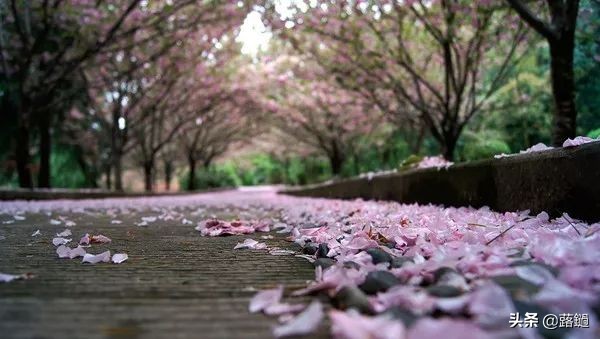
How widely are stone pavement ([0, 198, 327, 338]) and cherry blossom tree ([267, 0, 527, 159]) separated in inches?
251

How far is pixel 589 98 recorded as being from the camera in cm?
626

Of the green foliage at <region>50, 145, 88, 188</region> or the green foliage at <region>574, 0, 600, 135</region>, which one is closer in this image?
the green foliage at <region>574, 0, 600, 135</region>

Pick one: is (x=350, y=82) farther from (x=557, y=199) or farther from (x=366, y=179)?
(x=557, y=199)

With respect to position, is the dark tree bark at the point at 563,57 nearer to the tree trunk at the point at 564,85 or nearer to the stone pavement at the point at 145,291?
the tree trunk at the point at 564,85

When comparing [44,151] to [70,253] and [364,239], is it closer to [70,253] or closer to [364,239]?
[70,253]

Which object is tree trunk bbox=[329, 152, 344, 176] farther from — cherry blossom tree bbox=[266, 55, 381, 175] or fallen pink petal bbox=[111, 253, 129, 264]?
fallen pink petal bbox=[111, 253, 129, 264]

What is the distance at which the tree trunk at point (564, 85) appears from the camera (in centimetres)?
461

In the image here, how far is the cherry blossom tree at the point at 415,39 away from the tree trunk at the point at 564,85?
2477 millimetres

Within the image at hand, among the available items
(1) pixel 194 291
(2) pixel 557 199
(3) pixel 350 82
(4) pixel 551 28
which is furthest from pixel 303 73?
(1) pixel 194 291

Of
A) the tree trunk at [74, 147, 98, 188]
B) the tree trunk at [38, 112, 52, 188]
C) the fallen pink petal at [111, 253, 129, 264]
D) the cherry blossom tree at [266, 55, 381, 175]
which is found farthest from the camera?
the tree trunk at [74, 147, 98, 188]

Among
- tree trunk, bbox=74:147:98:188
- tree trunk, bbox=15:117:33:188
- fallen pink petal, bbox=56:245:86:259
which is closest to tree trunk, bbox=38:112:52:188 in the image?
tree trunk, bbox=15:117:33:188

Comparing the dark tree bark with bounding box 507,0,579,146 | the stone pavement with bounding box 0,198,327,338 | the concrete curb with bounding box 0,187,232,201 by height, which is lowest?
the stone pavement with bounding box 0,198,327,338

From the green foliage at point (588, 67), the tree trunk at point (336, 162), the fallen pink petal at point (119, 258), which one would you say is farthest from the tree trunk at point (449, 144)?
the tree trunk at point (336, 162)

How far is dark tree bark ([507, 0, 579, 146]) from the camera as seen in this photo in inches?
181
